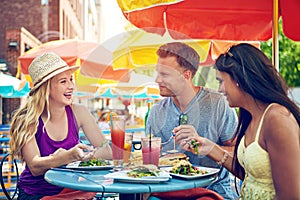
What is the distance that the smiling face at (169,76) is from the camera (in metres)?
2.59

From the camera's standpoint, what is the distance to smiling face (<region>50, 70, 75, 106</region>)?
2.80 metres

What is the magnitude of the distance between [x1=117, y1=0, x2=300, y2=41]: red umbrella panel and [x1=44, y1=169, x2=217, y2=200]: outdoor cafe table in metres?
1.69

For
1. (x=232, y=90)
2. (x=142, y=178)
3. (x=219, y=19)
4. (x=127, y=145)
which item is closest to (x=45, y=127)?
→ (x=127, y=145)

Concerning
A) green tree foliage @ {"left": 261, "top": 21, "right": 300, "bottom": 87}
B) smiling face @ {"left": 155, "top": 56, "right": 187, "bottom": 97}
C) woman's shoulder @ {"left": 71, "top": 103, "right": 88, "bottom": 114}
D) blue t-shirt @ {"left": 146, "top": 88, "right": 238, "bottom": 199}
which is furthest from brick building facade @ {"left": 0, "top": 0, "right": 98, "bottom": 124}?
smiling face @ {"left": 155, "top": 56, "right": 187, "bottom": 97}

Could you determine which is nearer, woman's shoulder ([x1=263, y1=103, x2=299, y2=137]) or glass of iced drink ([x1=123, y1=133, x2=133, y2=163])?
woman's shoulder ([x1=263, y1=103, x2=299, y2=137])

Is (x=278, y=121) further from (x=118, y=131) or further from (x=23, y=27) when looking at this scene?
(x=23, y=27)

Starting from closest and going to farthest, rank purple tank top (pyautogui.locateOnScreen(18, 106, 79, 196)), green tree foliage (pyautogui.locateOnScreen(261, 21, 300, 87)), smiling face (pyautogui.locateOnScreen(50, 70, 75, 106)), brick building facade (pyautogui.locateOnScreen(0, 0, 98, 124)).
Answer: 1. purple tank top (pyautogui.locateOnScreen(18, 106, 79, 196))
2. smiling face (pyautogui.locateOnScreen(50, 70, 75, 106))
3. brick building facade (pyautogui.locateOnScreen(0, 0, 98, 124))
4. green tree foliage (pyautogui.locateOnScreen(261, 21, 300, 87))

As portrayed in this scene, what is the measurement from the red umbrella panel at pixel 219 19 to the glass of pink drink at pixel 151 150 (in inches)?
62.0

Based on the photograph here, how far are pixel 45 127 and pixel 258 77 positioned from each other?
57.0 inches

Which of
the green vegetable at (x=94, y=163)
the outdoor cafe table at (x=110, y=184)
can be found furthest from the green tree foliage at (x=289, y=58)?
the outdoor cafe table at (x=110, y=184)

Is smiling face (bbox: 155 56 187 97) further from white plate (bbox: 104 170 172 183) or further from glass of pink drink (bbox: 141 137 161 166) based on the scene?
white plate (bbox: 104 170 172 183)

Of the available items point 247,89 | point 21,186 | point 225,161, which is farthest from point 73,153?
point 247,89

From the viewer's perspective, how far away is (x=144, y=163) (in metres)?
2.25

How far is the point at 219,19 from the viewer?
448cm
